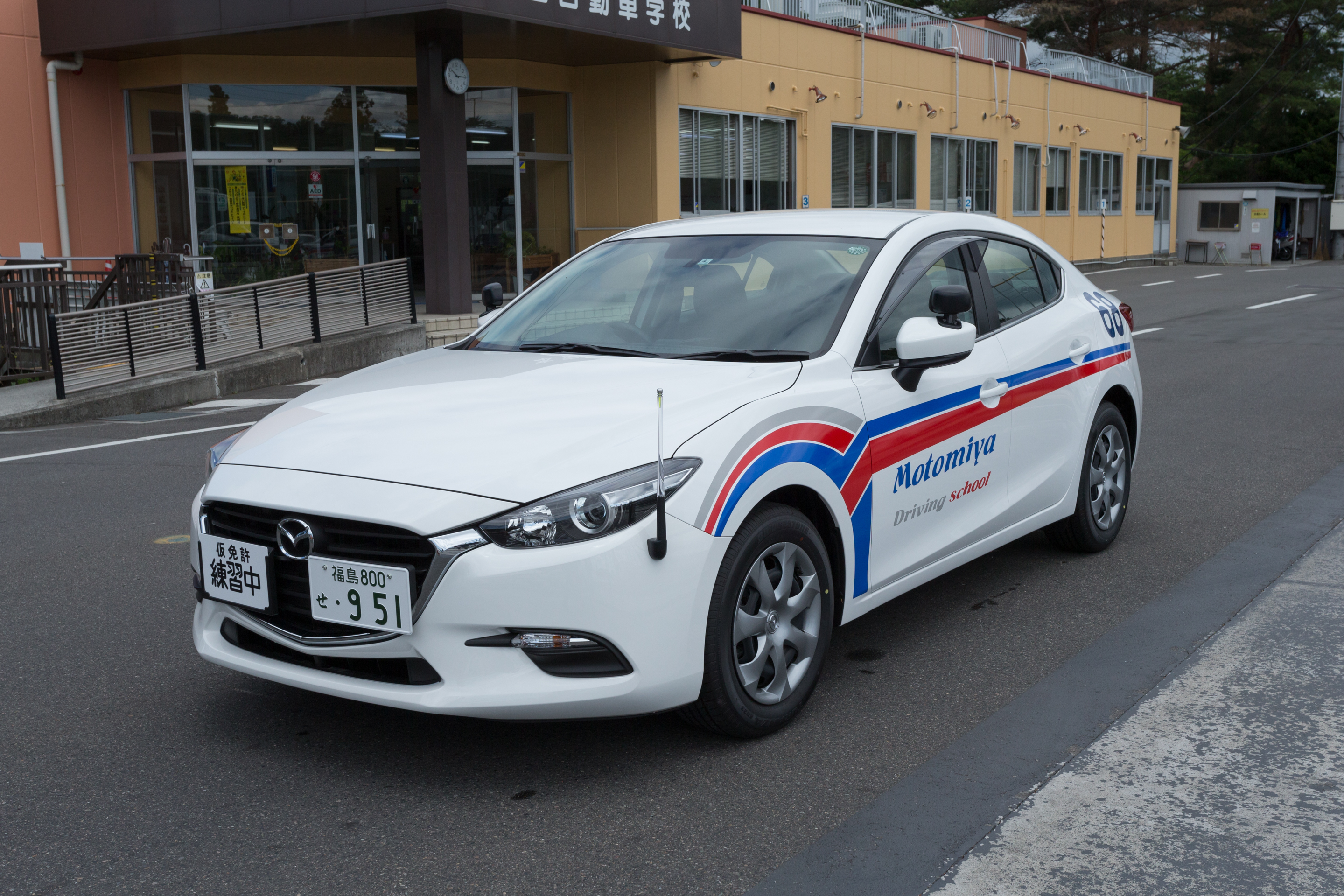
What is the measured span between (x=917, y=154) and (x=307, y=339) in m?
18.9

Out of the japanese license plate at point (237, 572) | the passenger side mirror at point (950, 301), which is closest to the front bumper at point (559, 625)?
the japanese license plate at point (237, 572)

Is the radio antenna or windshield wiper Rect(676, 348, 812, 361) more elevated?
windshield wiper Rect(676, 348, 812, 361)

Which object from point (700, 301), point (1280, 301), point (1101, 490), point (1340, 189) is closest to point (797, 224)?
point (700, 301)

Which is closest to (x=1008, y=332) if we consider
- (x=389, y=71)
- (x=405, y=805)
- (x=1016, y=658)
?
(x=1016, y=658)

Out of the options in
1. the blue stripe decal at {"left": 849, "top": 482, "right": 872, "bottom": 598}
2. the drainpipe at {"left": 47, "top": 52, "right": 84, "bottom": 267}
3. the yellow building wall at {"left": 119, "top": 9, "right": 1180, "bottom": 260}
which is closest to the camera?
the blue stripe decal at {"left": 849, "top": 482, "right": 872, "bottom": 598}

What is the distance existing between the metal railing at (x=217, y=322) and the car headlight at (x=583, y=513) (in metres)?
10.1

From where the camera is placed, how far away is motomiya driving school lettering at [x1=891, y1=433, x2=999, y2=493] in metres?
4.39

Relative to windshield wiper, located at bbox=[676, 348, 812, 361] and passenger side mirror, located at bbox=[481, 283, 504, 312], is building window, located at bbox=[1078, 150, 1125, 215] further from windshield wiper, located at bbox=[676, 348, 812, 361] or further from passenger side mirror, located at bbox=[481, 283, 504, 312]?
windshield wiper, located at bbox=[676, 348, 812, 361]

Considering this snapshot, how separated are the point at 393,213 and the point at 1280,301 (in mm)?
16928

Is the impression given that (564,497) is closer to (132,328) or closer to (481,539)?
(481,539)

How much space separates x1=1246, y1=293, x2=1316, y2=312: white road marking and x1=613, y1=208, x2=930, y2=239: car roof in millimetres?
19351

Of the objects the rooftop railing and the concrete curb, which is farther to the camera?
the rooftop railing

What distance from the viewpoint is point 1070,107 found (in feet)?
122

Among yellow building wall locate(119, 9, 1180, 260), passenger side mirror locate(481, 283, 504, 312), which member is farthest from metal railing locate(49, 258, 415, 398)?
passenger side mirror locate(481, 283, 504, 312)
